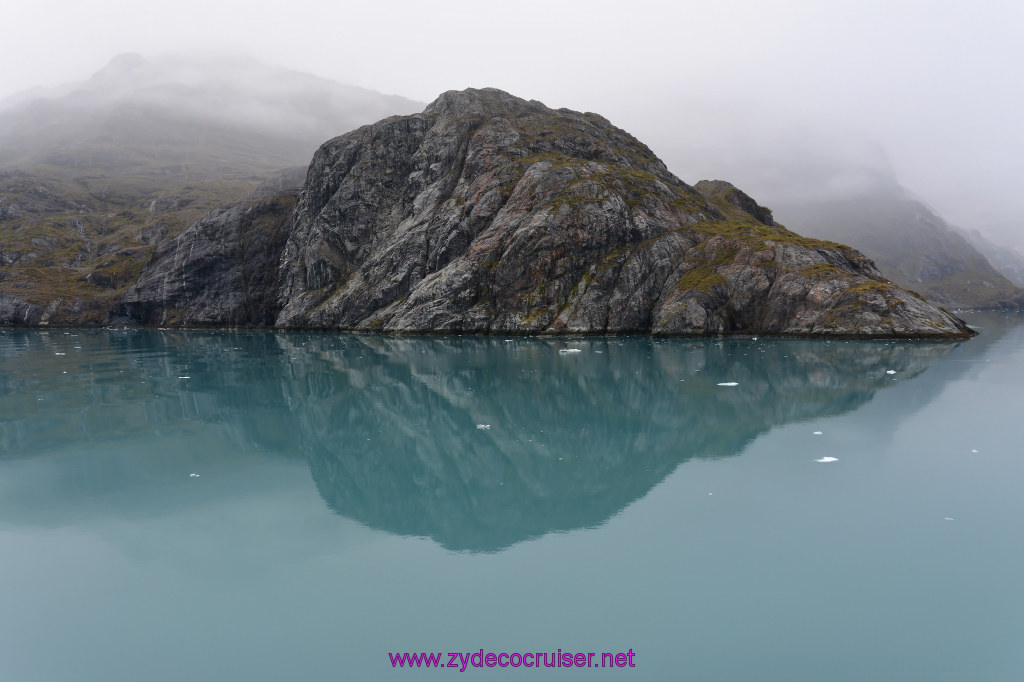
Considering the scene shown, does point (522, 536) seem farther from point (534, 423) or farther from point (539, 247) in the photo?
point (539, 247)

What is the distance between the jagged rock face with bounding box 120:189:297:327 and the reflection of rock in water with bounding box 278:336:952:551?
278 feet

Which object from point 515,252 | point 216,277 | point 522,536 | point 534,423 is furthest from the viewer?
point 216,277

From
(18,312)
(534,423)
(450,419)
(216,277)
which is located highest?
(534,423)

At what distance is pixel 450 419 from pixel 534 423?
4.81m

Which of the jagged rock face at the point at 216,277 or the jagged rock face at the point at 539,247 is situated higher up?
the jagged rock face at the point at 539,247

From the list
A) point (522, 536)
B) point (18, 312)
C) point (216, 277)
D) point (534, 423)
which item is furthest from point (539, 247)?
point (18, 312)

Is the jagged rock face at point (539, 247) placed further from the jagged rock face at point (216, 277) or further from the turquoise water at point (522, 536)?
the turquoise water at point (522, 536)

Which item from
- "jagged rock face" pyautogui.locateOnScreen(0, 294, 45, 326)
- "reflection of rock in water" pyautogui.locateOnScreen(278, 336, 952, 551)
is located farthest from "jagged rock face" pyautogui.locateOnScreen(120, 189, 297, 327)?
"reflection of rock in water" pyautogui.locateOnScreen(278, 336, 952, 551)

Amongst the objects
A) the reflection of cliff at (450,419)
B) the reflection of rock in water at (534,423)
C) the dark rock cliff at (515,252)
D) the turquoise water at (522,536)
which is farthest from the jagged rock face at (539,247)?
the turquoise water at (522,536)

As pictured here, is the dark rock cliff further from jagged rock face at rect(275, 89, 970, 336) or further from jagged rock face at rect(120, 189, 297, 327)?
jagged rock face at rect(120, 189, 297, 327)

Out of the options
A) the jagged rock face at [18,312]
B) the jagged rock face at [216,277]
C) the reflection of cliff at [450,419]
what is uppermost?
the reflection of cliff at [450,419]

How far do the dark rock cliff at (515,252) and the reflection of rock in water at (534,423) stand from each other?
2096cm

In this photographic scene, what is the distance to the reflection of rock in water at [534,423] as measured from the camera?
620 inches

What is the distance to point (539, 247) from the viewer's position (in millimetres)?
87250
